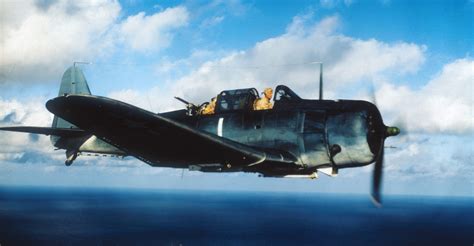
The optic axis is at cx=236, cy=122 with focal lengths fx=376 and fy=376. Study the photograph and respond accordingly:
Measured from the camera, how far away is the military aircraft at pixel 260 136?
6.72 m

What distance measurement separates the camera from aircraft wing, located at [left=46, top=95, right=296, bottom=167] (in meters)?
5.83

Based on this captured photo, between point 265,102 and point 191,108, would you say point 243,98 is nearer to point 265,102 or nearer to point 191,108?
point 265,102

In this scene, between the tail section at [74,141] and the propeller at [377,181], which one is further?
the tail section at [74,141]

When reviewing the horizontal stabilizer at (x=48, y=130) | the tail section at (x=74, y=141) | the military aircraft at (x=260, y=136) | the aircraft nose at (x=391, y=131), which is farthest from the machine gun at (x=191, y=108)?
the aircraft nose at (x=391, y=131)

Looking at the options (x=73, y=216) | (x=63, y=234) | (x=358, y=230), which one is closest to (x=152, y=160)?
(x=63, y=234)

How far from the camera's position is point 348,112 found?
798 cm

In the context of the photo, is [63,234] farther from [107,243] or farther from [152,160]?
[152,160]

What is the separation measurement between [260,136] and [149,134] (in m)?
2.54

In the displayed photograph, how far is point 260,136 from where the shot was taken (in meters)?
8.35

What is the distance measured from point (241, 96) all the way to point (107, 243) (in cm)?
11052

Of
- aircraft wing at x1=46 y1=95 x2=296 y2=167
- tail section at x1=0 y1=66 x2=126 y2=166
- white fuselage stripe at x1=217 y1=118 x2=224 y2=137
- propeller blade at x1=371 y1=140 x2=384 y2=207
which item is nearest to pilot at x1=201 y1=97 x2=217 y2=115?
white fuselage stripe at x1=217 y1=118 x2=224 y2=137

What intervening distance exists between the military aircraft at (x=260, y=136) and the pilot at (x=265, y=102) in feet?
0.43

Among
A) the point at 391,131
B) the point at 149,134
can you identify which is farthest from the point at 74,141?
the point at 391,131

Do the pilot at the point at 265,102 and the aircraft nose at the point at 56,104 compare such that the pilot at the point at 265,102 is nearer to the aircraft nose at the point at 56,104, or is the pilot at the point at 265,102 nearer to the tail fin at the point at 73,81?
the aircraft nose at the point at 56,104
